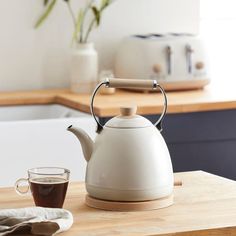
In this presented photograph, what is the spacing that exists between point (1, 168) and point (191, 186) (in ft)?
4.19

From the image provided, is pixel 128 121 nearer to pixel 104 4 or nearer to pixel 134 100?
pixel 134 100

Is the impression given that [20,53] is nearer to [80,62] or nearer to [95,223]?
[80,62]

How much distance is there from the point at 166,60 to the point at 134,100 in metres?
0.36

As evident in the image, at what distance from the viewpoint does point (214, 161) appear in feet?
12.0

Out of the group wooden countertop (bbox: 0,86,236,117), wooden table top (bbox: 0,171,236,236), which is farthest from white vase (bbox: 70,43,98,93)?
wooden table top (bbox: 0,171,236,236)

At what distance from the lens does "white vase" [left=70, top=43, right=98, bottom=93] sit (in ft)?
12.6

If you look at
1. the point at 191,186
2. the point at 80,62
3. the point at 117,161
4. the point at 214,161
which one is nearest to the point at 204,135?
the point at 214,161

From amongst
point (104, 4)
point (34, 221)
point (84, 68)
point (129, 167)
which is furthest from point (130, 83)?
point (104, 4)

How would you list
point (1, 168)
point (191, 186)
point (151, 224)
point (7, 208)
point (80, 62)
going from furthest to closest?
point (80, 62) → point (1, 168) → point (191, 186) → point (7, 208) → point (151, 224)

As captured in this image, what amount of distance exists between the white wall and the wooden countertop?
0.11 m

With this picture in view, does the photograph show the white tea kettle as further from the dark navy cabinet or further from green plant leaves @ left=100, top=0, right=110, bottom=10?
green plant leaves @ left=100, top=0, right=110, bottom=10

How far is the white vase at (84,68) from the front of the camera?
3.83m

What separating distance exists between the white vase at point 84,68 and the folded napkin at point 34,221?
2.11m

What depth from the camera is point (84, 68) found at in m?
3.84
